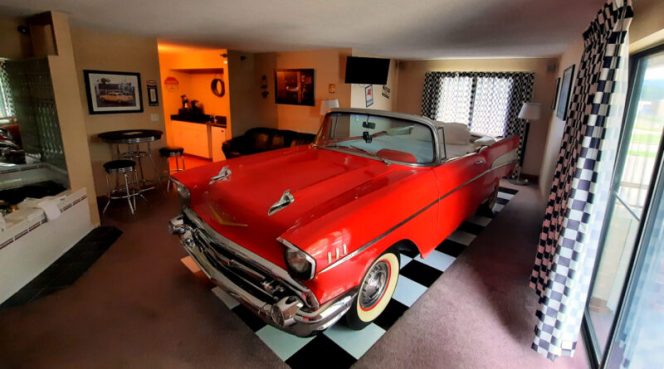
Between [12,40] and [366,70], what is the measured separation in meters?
4.74

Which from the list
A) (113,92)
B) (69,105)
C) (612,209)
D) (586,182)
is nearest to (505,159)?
(612,209)

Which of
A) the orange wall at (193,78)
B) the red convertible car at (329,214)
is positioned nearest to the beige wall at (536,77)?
the red convertible car at (329,214)

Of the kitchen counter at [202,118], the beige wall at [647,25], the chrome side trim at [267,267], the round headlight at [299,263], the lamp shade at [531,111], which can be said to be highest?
the beige wall at [647,25]

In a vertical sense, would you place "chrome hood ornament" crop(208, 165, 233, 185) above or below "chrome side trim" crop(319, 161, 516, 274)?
above

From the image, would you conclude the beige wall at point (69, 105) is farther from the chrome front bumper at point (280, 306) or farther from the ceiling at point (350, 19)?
the chrome front bumper at point (280, 306)

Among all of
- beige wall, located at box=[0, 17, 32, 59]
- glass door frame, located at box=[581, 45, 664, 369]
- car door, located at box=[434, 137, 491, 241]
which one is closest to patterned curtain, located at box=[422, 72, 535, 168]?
car door, located at box=[434, 137, 491, 241]

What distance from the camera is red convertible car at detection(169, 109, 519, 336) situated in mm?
1679

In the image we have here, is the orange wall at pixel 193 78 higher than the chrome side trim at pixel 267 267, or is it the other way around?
the orange wall at pixel 193 78

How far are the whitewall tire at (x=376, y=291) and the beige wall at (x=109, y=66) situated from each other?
430 centimetres

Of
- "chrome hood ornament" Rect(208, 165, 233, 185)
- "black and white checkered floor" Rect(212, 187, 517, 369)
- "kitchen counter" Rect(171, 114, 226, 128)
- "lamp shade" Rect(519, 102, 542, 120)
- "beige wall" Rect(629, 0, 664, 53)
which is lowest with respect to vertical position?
"black and white checkered floor" Rect(212, 187, 517, 369)

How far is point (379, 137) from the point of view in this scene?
299cm

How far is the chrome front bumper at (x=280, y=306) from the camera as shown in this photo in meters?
1.64

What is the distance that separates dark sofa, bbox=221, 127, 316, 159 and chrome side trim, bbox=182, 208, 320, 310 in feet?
14.1

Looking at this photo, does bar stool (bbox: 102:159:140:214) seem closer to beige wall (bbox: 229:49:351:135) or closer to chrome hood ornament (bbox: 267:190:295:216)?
beige wall (bbox: 229:49:351:135)
